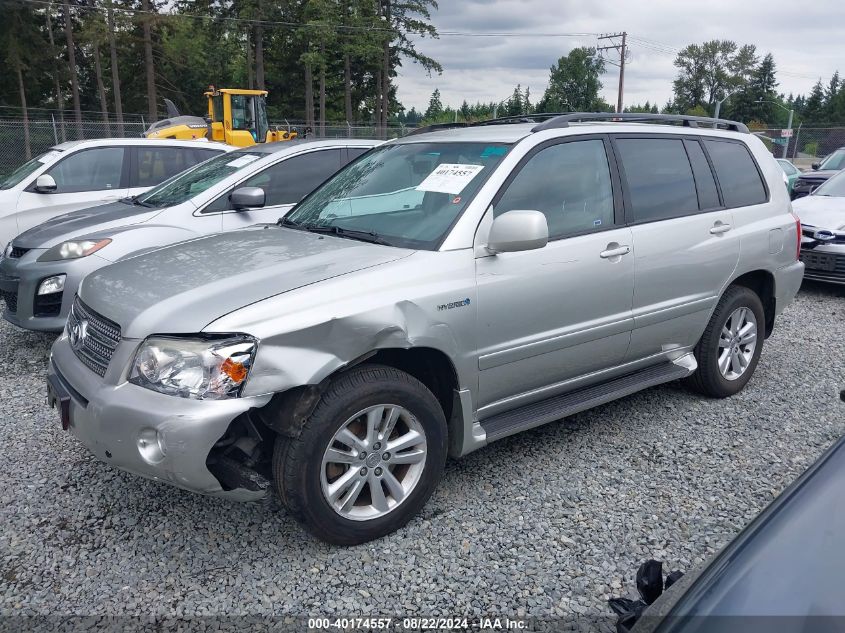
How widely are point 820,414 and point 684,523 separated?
1976mm

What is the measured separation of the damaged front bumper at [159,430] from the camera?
2564 millimetres

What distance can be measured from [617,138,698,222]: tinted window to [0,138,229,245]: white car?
5795 mm

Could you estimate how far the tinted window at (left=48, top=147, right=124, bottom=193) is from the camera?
7.85 m

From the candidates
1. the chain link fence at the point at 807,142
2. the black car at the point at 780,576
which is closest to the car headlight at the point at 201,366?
the black car at the point at 780,576

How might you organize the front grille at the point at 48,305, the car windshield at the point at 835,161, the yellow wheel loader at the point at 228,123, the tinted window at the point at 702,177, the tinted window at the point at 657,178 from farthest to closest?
the yellow wheel loader at the point at 228,123 → the car windshield at the point at 835,161 → the front grille at the point at 48,305 → the tinted window at the point at 702,177 → the tinted window at the point at 657,178

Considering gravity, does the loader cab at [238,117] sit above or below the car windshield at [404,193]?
above

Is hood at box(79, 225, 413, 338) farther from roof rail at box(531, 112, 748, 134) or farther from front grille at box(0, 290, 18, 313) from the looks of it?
front grille at box(0, 290, 18, 313)

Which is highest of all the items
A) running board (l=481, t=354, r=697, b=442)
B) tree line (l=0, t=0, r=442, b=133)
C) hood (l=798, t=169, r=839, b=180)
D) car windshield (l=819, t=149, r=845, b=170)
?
tree line (l=0, t=0, r=442, b=133)

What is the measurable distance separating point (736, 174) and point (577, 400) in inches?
86.0

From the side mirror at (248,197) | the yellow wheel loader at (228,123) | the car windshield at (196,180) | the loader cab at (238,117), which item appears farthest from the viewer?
the loader cab at (238,117)

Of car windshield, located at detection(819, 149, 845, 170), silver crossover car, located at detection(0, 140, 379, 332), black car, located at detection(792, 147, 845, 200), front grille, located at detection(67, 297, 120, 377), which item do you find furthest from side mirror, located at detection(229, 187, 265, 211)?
car windshield, located at detection(819, 149, 845, 170)

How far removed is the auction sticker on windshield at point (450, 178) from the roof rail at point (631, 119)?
18.9 inches

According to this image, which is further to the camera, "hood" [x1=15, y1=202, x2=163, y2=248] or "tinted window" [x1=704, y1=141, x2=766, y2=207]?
"hood" [x1=15, y1=202, x2=163, y2=248]

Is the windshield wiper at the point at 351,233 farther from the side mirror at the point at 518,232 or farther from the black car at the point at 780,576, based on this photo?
the black car at the point at 780,576
